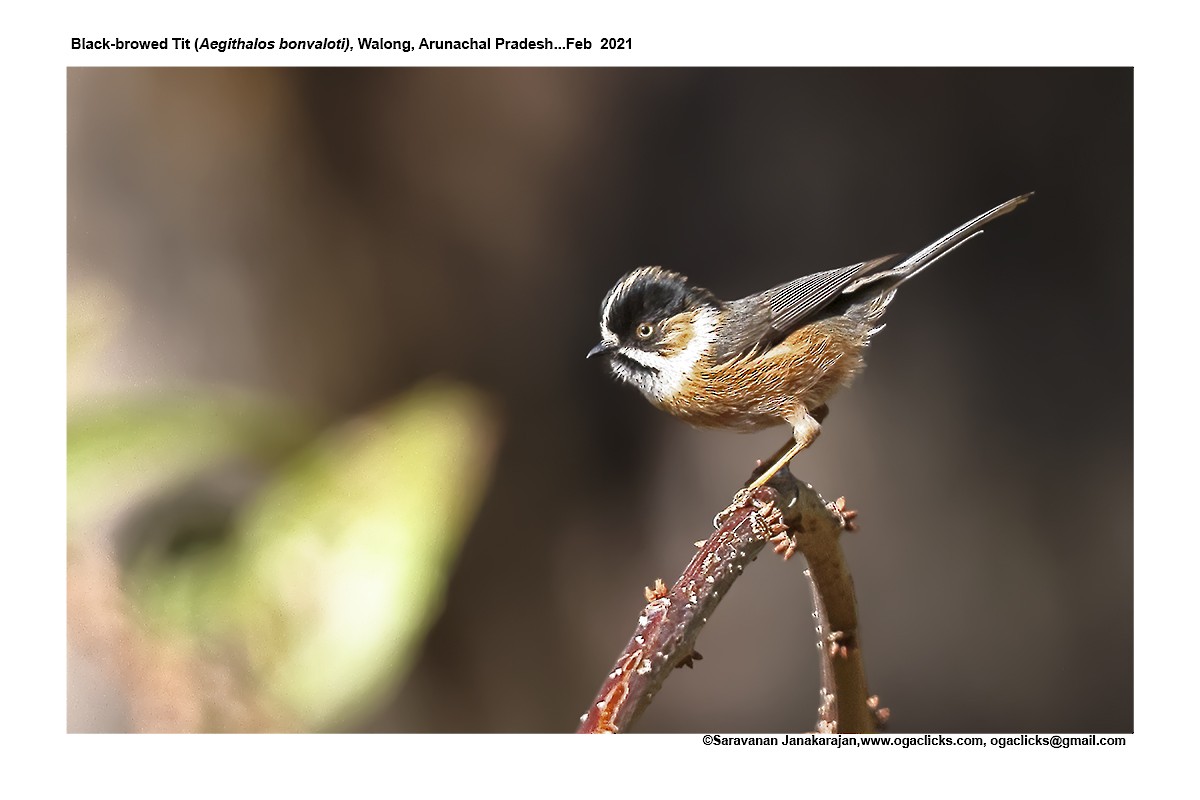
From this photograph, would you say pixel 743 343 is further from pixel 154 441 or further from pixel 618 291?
pixel 154 441

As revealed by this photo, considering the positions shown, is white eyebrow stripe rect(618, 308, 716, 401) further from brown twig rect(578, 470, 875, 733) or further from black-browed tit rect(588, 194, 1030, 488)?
brown twig rect(578, 470, 875, 733)

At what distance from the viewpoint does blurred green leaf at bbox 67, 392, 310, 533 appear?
2.82m

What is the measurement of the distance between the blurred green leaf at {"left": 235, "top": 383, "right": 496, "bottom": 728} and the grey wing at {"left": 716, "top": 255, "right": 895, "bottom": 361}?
36.1 inches

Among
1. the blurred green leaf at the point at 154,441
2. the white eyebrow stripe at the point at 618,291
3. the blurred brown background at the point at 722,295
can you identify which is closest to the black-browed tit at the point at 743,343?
the white eyebrow stripe at the point at 618,291

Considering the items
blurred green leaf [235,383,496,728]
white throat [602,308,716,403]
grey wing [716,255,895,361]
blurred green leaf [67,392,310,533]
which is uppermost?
grey wing [716,255,895,361]

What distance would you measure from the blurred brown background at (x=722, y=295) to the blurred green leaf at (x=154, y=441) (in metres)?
0.70

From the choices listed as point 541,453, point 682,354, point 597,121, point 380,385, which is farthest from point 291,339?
point 682,354

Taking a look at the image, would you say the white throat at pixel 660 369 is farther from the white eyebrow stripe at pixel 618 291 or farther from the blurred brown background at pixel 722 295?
the blurred brown background at pixel 722 295

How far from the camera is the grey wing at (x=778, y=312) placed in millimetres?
3021

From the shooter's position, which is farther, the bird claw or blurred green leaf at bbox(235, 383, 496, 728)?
blurred green leaf at bbox(235, 383, 496, 728)

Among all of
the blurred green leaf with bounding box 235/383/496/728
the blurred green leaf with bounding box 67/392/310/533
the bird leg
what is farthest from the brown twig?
the blurred green leaf with bounding box 67/392/310/533

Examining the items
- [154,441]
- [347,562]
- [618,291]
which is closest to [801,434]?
[618,291]

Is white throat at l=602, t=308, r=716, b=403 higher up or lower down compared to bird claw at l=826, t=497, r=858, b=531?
higher up
